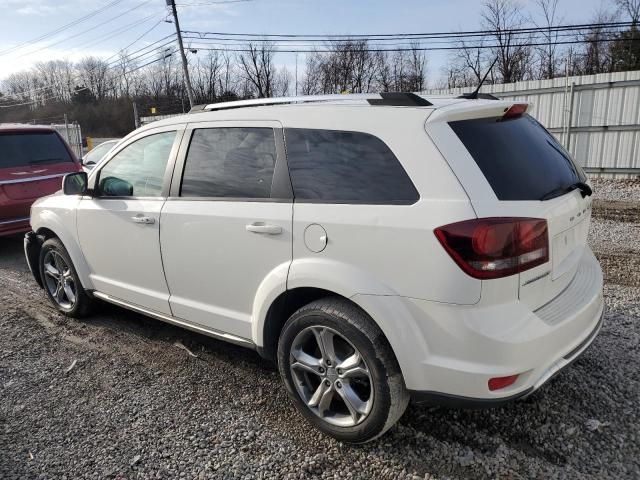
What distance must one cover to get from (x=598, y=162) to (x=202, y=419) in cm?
1292

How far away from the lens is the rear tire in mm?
4469

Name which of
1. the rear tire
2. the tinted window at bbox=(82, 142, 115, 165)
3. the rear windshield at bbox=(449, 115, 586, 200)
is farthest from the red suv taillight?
the tinted window at bbox=(82, 142, 115, 165)

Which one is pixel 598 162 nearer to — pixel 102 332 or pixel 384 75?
pixel 102 332

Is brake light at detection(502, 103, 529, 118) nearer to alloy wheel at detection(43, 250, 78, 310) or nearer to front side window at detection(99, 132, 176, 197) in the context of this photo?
front side window at detection(99, 132, 176, 197)

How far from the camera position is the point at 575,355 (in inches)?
98.2

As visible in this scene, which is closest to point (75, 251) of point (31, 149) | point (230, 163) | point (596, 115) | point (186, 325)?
point (186, 325)

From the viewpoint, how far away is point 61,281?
4.68 m

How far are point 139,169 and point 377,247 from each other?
224cm

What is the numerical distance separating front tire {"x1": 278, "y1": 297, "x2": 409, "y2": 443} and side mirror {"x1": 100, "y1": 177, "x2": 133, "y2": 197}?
6.00ft

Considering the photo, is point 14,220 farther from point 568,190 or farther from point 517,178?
point 568,190

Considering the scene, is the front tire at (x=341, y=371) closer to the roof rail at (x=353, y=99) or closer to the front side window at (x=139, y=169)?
the roof rail at (x=353, y=99)

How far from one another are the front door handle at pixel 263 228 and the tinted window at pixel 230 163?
19cm

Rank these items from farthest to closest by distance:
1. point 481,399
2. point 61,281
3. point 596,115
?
point 596,115
point 61,281
point 481,399

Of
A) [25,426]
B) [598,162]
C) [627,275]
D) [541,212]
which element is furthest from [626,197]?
[25,426]
